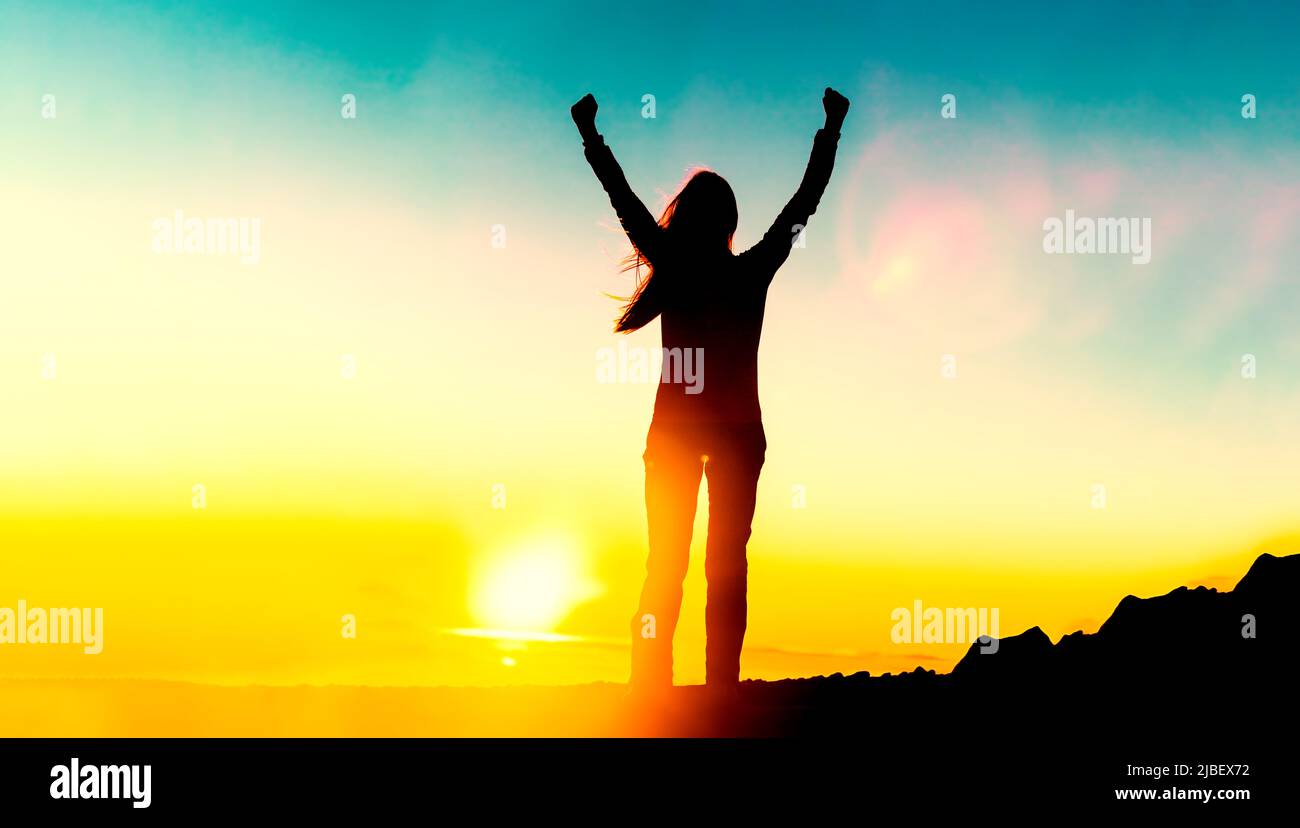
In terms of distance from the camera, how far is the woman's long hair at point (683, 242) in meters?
6.02

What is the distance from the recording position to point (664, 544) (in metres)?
5.95

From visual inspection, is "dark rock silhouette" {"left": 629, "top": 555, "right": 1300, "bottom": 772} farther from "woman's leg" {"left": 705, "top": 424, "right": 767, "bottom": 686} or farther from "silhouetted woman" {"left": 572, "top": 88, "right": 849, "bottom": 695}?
"silhouetted woman" {"left": 572, "top": 88, "right": 849, "bottom": 695}

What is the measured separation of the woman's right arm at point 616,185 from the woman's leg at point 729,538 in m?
1.36


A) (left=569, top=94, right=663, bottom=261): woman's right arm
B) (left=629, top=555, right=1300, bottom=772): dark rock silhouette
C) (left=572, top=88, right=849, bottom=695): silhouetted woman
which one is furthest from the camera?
(left=569, top=94, right=663, bottom=261): woman's right arm

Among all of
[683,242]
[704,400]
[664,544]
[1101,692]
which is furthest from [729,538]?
[1101,692]

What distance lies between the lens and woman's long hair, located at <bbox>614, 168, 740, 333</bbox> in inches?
237

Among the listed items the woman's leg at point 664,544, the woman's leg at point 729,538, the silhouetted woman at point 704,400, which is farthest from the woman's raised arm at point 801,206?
Answer: the woman's leg at point 664,544

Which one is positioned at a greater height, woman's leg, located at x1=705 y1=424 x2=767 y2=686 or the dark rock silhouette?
woman's leg, located at x1=705 y1=424 x2=767 y2=686

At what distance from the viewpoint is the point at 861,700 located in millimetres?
7203

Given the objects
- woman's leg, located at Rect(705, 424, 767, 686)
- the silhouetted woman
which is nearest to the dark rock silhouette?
woman's leg, located at Rect(705, 424, 767, 686)

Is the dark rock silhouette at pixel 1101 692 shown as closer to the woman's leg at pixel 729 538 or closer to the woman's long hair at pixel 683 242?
the woman's leg at pixel 729 538

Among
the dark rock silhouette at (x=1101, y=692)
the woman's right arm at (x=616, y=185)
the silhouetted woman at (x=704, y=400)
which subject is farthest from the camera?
the woman's right arm at (x=616, y=185)
